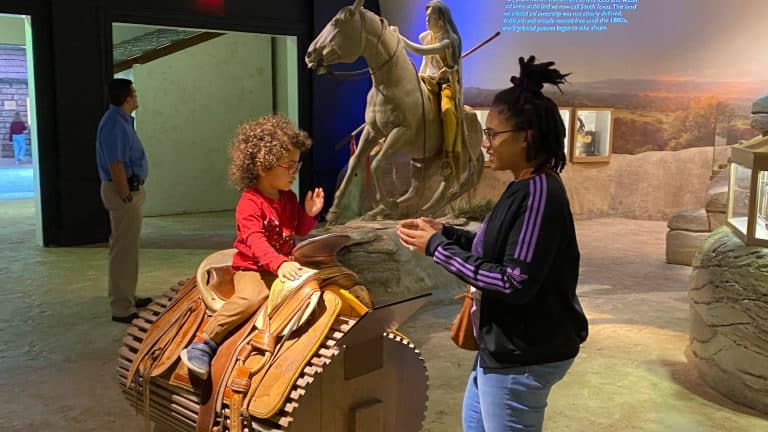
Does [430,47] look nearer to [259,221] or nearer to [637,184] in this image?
[259,221]

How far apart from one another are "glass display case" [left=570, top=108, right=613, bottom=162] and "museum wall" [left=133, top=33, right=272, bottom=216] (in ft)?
16.1

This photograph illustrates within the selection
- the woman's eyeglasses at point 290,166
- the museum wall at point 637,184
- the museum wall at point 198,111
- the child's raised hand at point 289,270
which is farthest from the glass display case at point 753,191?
the museum wall at point 198,111

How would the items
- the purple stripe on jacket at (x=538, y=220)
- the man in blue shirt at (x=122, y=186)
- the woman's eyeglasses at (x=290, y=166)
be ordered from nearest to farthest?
the purple stripe on jacket at (x=538, y=220) → the woman's eyeglasses at (x=290, y=166) → the man in blue shirt at (x=122, y=186)

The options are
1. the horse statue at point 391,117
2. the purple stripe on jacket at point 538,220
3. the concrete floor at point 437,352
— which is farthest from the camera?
the horse statue at point 391,117

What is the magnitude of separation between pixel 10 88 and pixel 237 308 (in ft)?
51.6

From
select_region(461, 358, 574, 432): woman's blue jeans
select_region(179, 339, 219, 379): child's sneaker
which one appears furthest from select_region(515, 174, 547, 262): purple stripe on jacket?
select_region(179, 339, 219, 379): child's sneaker

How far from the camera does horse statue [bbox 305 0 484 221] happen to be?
5656mm

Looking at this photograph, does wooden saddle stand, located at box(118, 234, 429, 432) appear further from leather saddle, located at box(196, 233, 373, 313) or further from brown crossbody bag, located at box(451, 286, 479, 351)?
brown crossbody bag, located at box(451, 286, 479, 351)

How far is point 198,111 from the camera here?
429 inches

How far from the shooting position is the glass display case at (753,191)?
3.57 m

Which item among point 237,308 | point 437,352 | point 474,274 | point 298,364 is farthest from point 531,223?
point 437,352

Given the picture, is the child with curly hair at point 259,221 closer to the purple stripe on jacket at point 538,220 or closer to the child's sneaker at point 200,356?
the child's sneaker at point 200,356

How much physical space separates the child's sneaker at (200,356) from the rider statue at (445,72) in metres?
4.26

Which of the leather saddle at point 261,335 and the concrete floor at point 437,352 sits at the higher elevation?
the leather saddle at point 261,335
